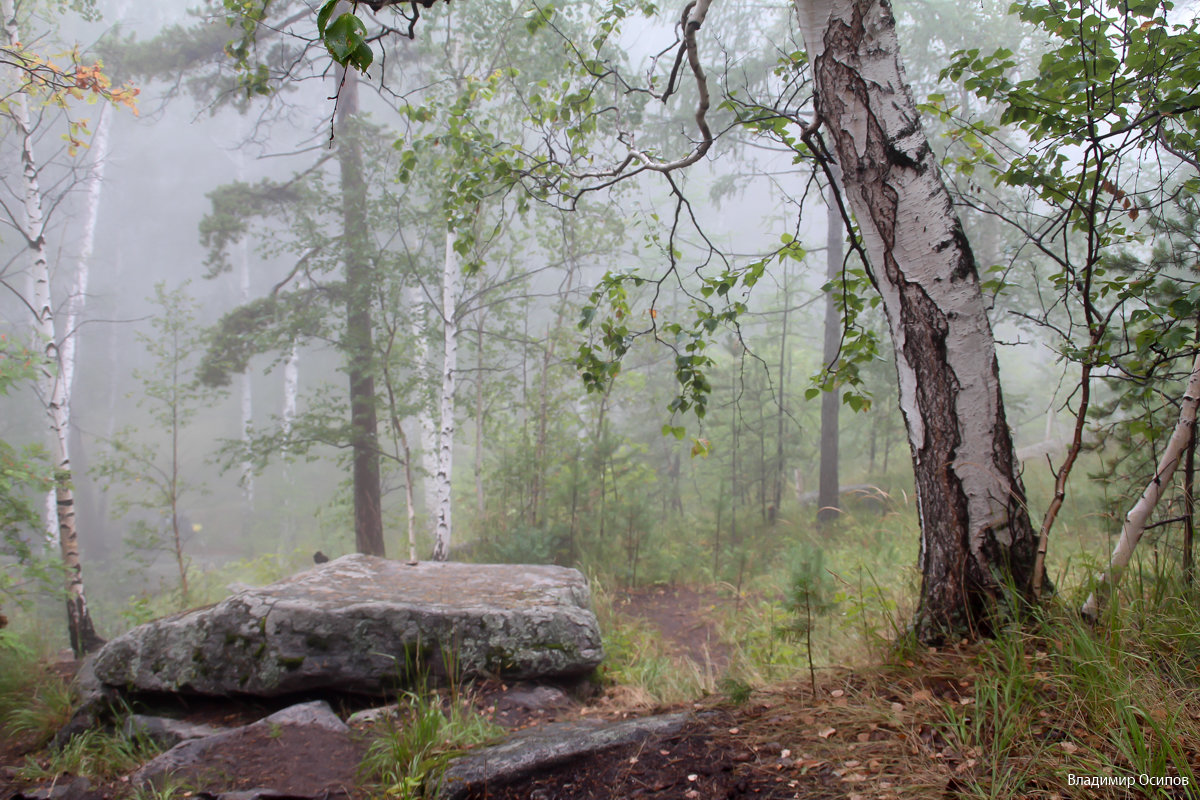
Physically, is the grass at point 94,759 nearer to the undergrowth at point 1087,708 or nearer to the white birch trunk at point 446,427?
the white birch trunk at point 446,427

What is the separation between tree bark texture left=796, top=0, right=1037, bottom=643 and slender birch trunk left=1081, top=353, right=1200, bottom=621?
0.68 ft

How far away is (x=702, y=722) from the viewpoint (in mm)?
2434

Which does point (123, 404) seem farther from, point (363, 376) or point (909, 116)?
point (909, 116)

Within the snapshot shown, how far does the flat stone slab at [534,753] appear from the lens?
2289 mm

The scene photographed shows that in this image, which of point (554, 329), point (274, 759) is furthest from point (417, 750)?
point (554, 329)

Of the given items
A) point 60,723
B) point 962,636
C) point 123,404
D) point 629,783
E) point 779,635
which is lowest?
point 60,723

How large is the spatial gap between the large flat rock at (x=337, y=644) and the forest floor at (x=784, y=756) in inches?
32.7

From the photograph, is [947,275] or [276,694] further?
[276,694]

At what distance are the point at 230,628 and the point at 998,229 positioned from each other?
489 inches

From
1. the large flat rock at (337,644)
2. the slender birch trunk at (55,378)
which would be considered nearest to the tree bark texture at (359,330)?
the slender birch trunk at (55,378)

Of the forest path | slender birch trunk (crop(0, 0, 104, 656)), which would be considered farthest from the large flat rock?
slender birch trunk (crop(0, 0, 104, 656))

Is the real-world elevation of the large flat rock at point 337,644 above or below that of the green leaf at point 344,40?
below

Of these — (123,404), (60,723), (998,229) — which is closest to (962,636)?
(60,723)

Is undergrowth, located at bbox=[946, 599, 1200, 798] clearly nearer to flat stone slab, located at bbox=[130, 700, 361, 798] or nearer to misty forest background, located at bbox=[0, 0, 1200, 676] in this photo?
misty forest background, located at bbox=[0, 0, 1200, 676]
